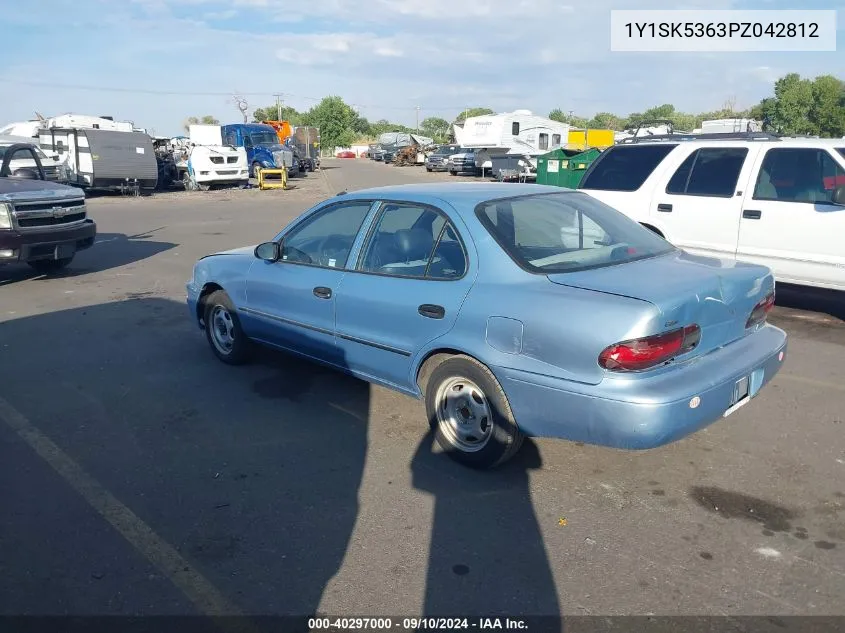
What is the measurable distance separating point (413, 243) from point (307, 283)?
0.97 metres

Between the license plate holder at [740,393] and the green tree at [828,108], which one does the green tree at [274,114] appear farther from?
the license plate holder at [740,393]

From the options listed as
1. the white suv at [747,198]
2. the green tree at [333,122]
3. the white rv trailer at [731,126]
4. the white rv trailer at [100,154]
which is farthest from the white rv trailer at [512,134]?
the green tree at [333,122]

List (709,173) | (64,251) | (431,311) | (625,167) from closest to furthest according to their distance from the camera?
(431,311), (709,173), (625,167), (64,251)

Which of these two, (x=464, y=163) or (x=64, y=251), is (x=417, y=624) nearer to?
(x=64, y=251)

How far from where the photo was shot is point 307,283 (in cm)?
502

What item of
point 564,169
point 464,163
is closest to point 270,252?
point 564,169

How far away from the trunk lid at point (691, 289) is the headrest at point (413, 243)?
2.95ft

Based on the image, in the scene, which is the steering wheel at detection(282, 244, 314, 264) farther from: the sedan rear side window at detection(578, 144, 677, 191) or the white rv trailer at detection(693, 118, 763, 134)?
the white rv trailer at detection(693, 118, 763, 134)

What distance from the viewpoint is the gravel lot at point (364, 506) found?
120 inches

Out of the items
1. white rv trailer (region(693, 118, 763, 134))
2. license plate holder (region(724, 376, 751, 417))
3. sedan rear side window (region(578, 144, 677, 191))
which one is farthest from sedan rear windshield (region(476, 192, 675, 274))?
white rv trailer (region(693, 118, 763, 134))

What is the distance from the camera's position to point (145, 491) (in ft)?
12.9

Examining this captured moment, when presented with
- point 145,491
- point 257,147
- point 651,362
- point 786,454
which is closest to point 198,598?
point 145,491

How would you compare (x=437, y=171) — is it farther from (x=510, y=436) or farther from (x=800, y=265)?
(x=510, y=436)

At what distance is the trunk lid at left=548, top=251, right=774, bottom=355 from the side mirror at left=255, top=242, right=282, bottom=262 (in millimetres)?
2373
